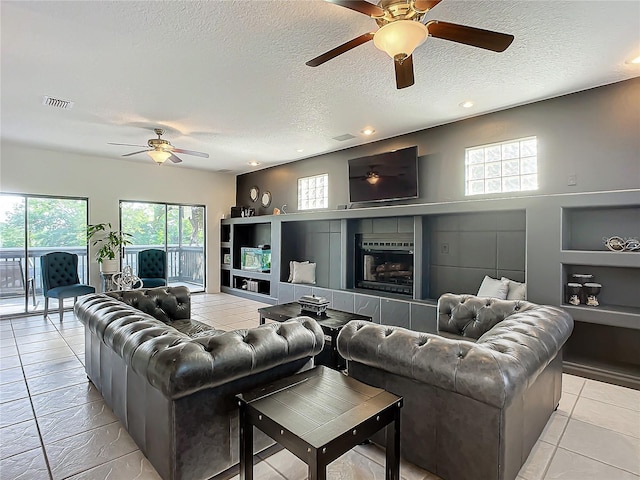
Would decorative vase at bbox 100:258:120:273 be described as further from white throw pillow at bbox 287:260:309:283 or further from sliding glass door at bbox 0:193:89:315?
white throw pillow at bbox 287:260:309:283

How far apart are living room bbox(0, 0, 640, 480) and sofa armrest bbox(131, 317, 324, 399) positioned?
2.11 ft

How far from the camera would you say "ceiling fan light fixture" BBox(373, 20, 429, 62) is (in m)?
2.04

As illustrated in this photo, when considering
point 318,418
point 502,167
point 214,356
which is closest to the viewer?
point 318,418

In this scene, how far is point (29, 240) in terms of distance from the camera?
19.9 feet

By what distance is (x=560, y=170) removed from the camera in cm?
383

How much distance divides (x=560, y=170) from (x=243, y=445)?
408 cm

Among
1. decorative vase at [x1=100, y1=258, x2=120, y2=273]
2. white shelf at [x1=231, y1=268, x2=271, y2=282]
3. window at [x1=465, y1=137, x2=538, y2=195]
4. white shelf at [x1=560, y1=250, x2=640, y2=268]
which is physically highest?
window at [x1=465, y1=137, x2=538, y2=195]

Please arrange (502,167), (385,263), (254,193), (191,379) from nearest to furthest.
Answer: 1. (191,379)
2. (502,167)
3. (385,263)
4. (254,193)

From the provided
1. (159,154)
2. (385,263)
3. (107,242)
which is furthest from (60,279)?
(385,263)

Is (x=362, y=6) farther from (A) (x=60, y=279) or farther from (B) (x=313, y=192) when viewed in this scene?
(A) (x=60, y=279)

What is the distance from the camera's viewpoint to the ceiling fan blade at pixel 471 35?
2062 mm

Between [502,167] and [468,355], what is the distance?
3.37 m

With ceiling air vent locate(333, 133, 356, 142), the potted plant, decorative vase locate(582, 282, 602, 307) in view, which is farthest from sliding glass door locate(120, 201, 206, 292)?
decorative vase locate(582, 282, 602, 307)

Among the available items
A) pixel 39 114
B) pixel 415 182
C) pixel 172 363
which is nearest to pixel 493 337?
pixel 172 363
